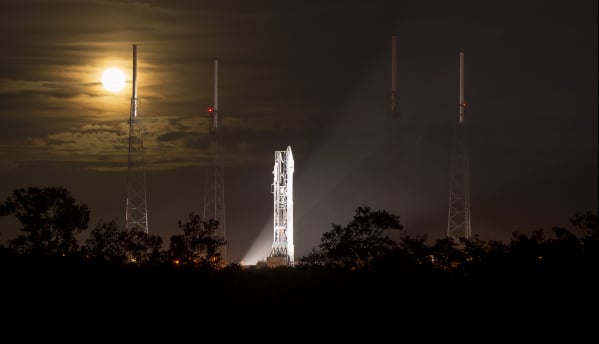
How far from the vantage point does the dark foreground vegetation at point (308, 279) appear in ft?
147

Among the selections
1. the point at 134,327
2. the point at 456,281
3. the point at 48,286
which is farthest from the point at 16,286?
the point at 456,281

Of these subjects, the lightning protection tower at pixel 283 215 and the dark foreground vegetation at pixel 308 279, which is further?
the lightning protection tower at pixel 283 215

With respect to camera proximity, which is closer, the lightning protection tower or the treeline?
the treeline

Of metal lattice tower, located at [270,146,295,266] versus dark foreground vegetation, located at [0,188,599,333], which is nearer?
dark foreground vegetation, located at [0,188,599,333]

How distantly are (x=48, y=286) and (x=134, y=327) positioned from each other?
4.76 m

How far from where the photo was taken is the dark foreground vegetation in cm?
4494

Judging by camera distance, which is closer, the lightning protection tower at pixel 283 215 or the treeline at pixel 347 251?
the treeline at pixel 347 251

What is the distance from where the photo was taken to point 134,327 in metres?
42.5

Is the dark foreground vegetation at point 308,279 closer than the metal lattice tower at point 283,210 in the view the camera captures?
Yes

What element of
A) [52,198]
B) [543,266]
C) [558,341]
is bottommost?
[558,341]

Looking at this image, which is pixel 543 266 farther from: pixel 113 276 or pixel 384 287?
pixel 113 276

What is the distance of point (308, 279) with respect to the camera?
5903 centimetres

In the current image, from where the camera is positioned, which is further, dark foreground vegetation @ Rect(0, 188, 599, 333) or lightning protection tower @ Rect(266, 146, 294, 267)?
lightning protection tower @ Rect(266, 146, 294, 267)

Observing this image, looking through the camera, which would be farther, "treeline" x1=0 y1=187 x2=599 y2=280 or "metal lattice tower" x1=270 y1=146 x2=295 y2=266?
"metal lattice tower" x1=270 y1=146 x2=295 y2=266
